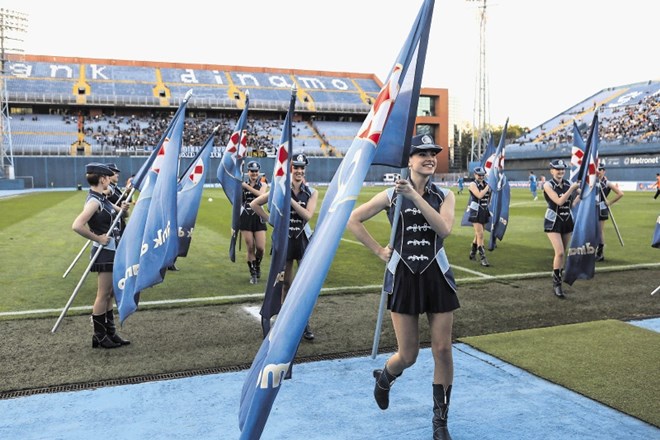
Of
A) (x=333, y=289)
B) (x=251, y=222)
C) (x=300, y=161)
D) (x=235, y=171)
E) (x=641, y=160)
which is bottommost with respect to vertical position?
(x=333, y=289)

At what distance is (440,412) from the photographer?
13.1 feet

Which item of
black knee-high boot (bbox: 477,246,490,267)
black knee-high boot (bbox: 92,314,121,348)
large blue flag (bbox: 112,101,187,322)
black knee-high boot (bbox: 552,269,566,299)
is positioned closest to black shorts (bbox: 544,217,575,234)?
black knee-high boot (bbox: 552,269,566,299)

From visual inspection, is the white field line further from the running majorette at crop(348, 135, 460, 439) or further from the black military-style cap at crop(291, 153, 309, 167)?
the running majorette at crop(348, 135, 460, 439)

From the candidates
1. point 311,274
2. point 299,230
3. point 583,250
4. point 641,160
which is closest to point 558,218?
point 583,250

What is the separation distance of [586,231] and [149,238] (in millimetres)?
6720

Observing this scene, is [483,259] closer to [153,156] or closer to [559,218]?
[559,218]

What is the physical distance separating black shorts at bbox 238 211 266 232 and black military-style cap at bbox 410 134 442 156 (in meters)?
6.29

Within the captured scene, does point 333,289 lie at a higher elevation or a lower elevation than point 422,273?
lower

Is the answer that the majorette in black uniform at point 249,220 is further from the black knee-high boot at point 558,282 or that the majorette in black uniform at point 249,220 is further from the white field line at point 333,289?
the black knee-high boot at point 558,282

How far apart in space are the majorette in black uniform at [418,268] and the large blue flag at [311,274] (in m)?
0.86

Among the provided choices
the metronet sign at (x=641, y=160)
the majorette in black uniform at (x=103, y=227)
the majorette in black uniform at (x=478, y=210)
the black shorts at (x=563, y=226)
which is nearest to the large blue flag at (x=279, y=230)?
the majorette in black uniform at (x=103, y=227)

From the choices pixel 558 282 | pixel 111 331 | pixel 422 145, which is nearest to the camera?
pixel 422 145

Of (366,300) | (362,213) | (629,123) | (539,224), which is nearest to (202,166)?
(366,300)

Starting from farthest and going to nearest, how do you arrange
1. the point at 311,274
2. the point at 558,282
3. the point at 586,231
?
1. the point at 586,231
2. the point at 558,282
3. the point at 311,274
